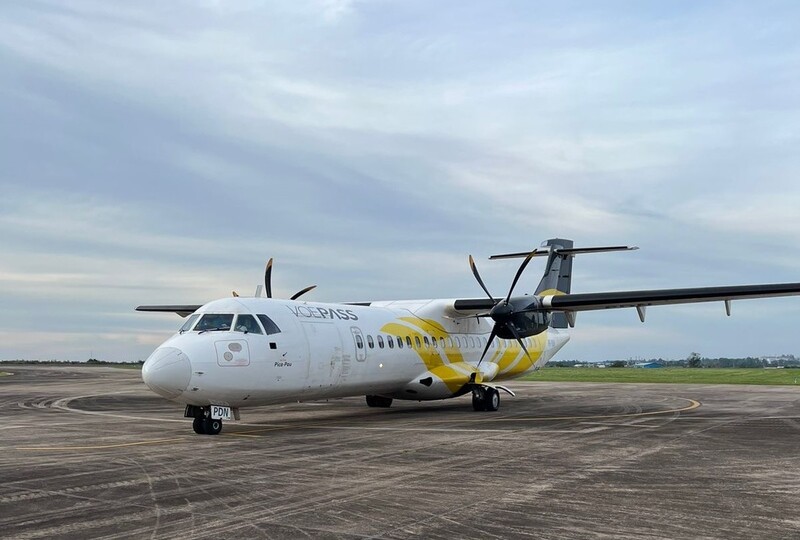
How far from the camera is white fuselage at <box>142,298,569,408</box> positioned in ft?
45.2

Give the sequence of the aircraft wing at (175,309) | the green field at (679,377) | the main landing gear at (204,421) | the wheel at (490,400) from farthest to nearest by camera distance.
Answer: the green field at (679,377) < the aircraft wing at (175,309) < the wheel at (490,400) < the main landing gear at (204,421)

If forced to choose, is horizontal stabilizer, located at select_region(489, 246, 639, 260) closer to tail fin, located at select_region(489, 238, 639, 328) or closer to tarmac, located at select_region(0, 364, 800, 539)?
tail fin, located at select_region(489, 238, 639, 328)

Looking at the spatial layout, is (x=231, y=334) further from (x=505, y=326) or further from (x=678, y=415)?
Answer: (x=678, y=415)

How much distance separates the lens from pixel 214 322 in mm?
14789

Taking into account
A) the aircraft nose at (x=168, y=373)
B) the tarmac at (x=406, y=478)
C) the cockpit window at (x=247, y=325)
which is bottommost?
the tarmac at (x=406, y=478)

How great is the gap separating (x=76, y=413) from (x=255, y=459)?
12.6 metres

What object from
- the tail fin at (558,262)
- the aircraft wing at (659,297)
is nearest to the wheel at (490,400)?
the aircraft wing at (659,297)

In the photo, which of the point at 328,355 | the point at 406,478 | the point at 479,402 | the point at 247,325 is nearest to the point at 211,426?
the point at 247,325

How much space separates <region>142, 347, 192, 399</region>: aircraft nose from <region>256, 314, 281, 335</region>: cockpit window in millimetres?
2183

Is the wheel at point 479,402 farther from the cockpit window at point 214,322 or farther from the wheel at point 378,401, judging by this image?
the cockpit window at point 214,322

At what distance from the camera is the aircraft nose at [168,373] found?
43.2 ft

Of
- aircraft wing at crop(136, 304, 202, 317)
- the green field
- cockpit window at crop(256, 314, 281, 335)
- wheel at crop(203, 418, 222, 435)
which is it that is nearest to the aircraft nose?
wheel at crop(203, 418, 222, 435)

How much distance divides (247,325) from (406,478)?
6726 millimetres

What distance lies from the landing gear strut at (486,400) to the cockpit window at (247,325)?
8.51 meters
